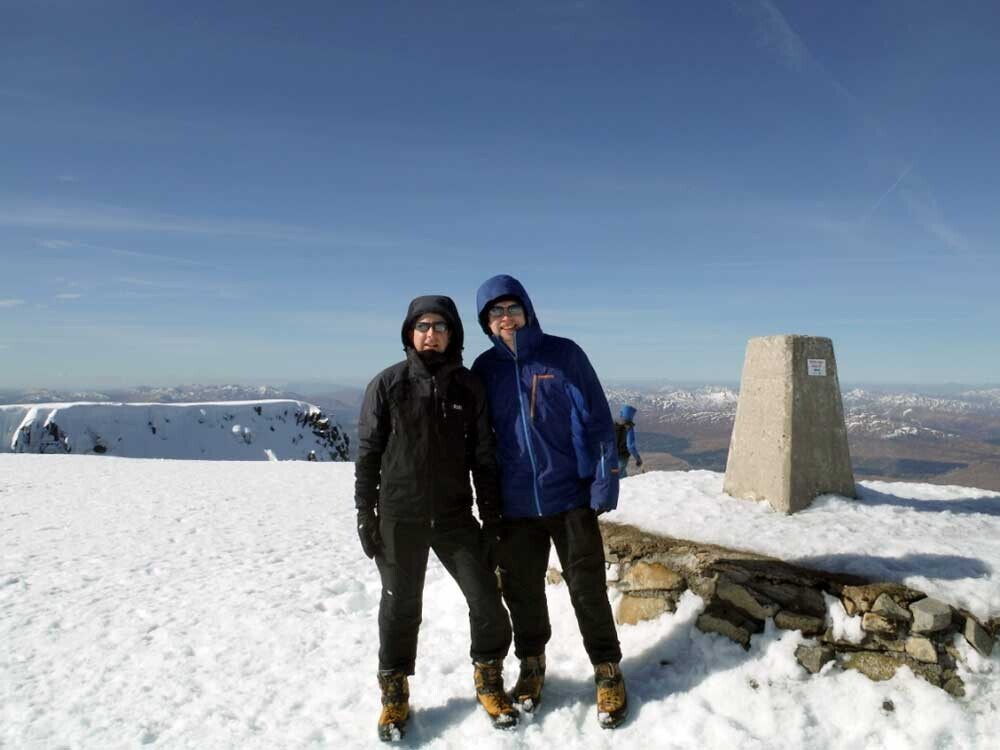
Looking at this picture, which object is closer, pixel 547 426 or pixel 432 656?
pixel 547 426

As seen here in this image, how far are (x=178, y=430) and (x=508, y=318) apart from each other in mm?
52722

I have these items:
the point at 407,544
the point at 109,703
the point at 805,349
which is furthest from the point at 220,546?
the point at 805,349

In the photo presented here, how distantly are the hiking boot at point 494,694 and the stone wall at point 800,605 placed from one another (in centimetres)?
160

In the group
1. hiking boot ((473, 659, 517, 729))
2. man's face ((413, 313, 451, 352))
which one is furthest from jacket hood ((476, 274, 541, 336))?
hiking boot ((473, 659, 517, 729))

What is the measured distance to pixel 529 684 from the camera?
4.21 metres

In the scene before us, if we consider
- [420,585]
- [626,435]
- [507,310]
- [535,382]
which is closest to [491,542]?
[420,585]

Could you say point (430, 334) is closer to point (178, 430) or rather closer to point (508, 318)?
point (508, 318)

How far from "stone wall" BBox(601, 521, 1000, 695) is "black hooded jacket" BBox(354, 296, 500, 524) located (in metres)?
1.99

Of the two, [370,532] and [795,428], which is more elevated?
[795,428]

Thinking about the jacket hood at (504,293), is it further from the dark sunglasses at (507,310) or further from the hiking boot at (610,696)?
the hiking boot at (610,696)

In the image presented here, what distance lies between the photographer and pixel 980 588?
422 centimetres

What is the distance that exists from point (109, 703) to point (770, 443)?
6501 millimetres

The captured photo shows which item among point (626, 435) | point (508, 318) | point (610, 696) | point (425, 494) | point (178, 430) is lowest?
point (178, 430)

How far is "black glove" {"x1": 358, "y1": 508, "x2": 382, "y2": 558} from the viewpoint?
13.2 ft
